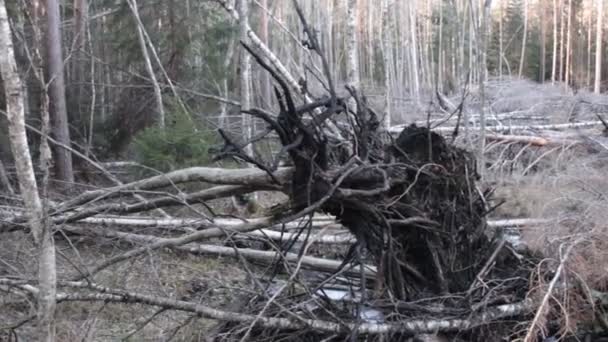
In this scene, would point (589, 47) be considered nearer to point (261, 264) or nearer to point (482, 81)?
point (482, 81)

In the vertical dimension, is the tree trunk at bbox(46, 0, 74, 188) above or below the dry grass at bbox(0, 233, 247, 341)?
above

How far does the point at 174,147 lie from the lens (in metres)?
9.73

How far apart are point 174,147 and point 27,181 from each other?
5.48m

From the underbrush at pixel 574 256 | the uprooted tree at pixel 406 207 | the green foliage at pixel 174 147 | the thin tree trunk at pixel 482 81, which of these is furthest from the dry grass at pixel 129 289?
the thin tree trunk at pixel 482 81

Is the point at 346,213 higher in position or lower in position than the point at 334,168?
lower

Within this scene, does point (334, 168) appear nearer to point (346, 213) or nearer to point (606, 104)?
point (346, 213)

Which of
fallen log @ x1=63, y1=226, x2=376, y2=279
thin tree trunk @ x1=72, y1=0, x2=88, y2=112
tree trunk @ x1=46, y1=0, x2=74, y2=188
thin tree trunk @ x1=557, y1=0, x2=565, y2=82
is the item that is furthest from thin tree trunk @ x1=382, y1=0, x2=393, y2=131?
thin tree trunk @ x1=557, y1=0, x2=565, y2=82

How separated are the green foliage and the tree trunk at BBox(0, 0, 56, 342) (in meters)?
5.24

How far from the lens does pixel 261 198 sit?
10984 mm

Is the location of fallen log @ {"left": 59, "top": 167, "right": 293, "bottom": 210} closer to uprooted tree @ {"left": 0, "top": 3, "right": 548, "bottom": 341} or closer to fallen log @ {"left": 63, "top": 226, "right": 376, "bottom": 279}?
uprooted tree @ {"left": 0, "top": 3, "right": 548, "bottom": 341}

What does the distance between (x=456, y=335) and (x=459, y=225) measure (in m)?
0.96

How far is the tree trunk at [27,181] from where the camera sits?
4.15m

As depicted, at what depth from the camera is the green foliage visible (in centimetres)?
959

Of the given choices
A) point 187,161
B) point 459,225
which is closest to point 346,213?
point 459,225
